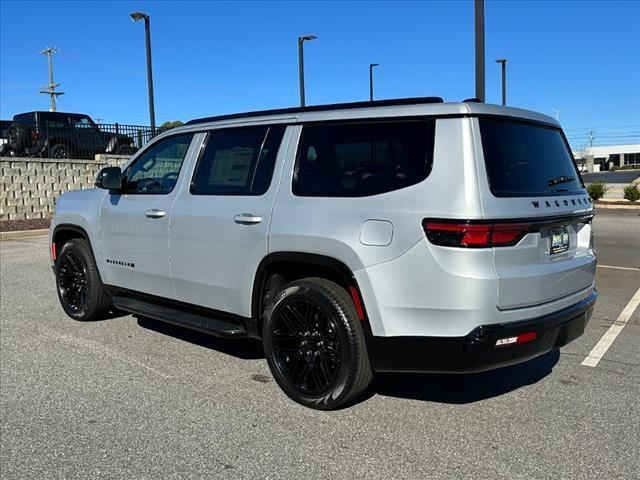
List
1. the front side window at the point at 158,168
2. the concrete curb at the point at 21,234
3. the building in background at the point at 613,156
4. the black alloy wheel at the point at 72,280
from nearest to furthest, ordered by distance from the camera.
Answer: the front side window at the point at 158,168 → the black alloy wheel at the point at 72,280 → the concrete curb at the point at 21,234 → the building in background at the point at 613,156

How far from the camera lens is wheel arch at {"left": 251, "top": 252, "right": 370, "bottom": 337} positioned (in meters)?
3.57

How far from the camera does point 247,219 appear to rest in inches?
161

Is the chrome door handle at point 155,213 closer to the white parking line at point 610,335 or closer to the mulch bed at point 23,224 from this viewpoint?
the white parking line at point 610,335

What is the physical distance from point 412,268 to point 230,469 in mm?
1441

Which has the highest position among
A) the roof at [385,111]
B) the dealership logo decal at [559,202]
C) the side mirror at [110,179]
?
the roof at [385,111]

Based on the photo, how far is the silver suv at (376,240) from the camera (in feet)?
10.6

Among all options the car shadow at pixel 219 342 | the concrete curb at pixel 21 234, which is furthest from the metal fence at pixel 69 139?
the car shadow at pixel 219 342

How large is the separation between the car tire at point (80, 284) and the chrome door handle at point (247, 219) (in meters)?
2.22

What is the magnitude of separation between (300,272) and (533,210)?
157 centimetres

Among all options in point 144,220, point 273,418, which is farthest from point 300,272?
point 144,220

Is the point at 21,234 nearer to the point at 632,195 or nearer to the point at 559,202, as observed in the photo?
the point at 559,202

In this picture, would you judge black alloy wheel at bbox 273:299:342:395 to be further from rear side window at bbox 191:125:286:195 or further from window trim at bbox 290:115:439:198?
rear side window at bbox 191:125:286:195

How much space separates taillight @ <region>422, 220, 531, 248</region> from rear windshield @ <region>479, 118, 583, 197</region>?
0.20 m

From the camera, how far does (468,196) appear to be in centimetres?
317
